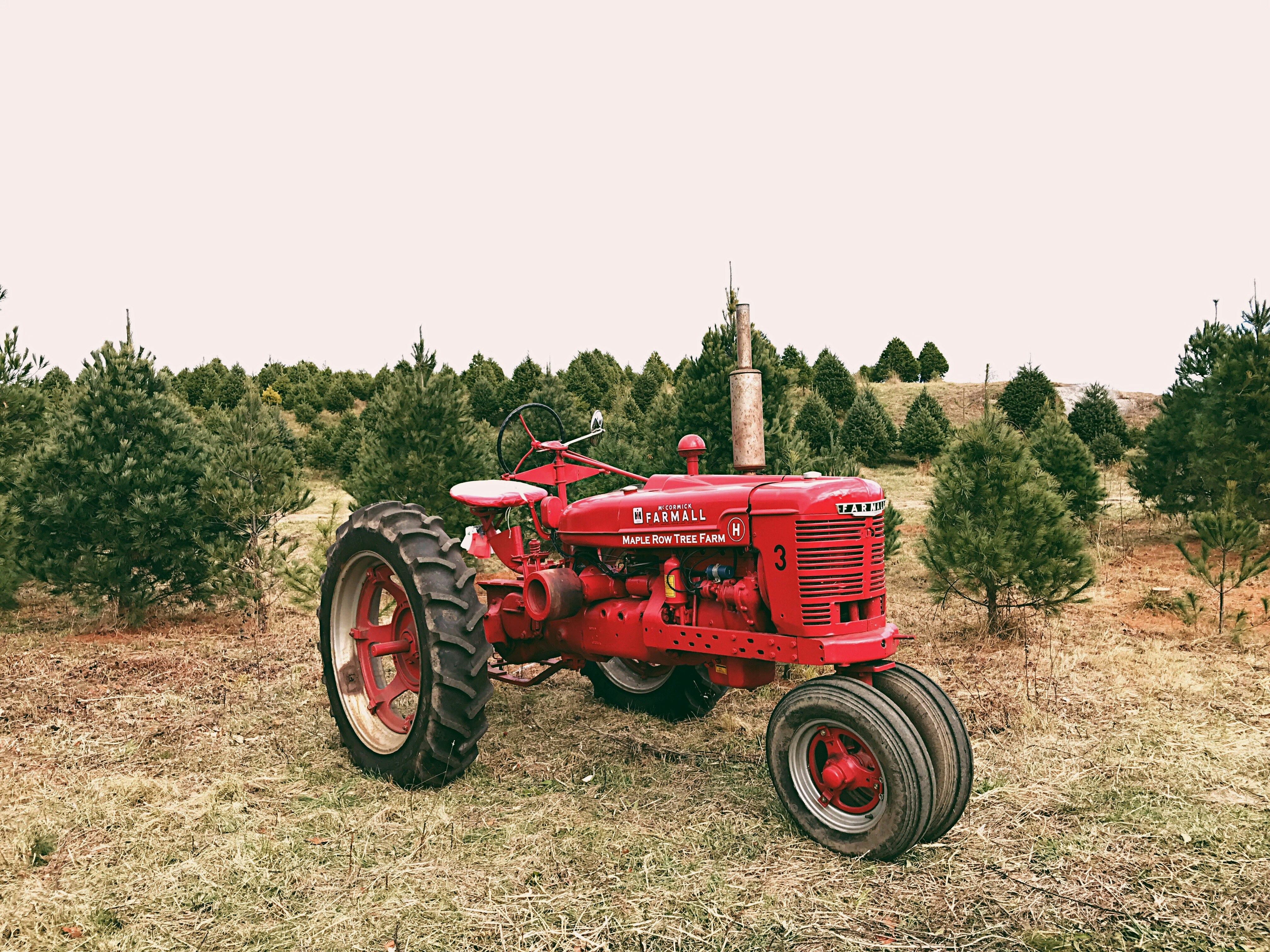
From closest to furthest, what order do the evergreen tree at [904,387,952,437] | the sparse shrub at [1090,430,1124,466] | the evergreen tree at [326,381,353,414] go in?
the sparse shrub at [1090,430,1124,466] < the evergreen tree at [904,387,952,437] < the evergreen tree at [326,381,353,414]

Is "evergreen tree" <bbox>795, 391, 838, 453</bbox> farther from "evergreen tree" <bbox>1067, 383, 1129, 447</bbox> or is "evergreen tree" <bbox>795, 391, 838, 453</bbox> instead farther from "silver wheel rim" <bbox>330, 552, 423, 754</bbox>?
"silver wheel rim" <bbox>330, 552, 423, 754</bbox>

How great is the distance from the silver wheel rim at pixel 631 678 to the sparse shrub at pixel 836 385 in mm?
20641

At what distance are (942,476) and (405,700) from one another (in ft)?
15.7

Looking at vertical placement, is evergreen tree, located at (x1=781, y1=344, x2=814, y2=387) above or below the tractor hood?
above

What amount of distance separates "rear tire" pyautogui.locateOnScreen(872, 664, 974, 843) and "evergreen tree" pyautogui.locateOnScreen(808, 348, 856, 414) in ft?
72.5

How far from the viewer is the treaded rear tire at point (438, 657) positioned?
4039mm

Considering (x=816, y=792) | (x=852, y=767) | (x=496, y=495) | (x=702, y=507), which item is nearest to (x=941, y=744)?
(x=852, y=767)

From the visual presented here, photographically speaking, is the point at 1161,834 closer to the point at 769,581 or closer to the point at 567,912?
the point at 769,581

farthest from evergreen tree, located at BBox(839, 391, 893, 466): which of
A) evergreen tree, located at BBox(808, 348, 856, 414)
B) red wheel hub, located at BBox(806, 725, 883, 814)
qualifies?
red wheel hub, located at BBox(806, 725, 883, 814)

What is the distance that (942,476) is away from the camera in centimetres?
762

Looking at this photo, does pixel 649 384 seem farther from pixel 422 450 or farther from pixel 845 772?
pixel 845 772

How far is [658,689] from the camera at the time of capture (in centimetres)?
520

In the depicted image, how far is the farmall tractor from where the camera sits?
3.39m

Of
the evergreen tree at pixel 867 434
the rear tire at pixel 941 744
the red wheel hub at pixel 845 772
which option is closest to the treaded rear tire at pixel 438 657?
the red wheel hub at pixel 845 772
